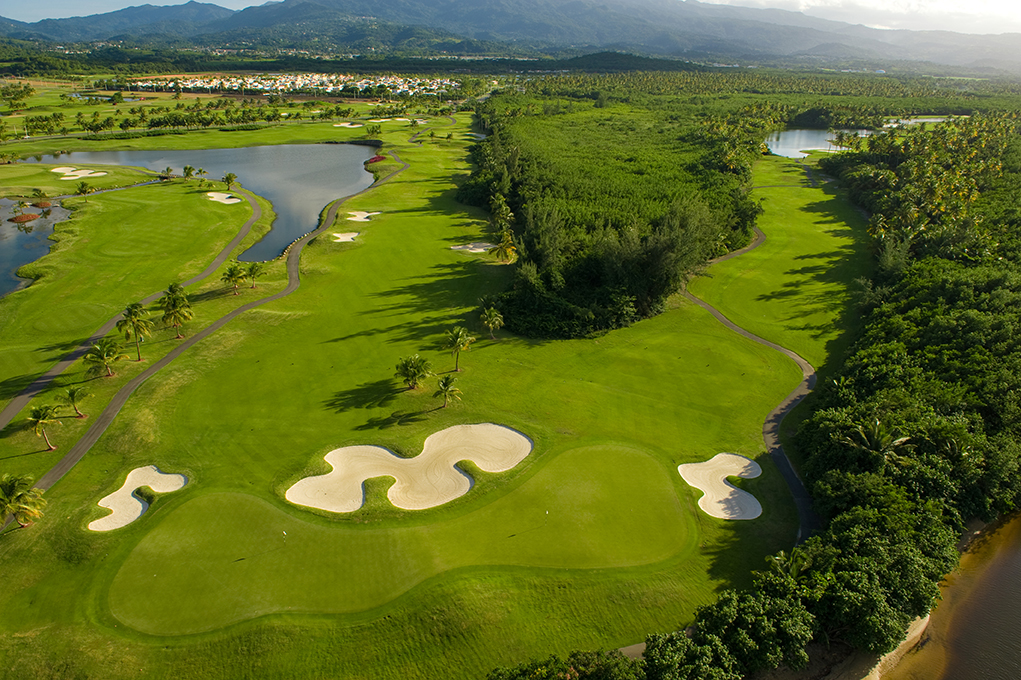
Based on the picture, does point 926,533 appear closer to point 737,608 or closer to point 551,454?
point 737,608

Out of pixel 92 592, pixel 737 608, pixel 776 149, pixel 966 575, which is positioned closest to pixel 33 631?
pixel 92 592

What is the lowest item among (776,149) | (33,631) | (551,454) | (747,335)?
(33,631)

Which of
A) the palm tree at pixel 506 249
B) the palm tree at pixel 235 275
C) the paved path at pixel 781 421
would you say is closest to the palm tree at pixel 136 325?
the palm tree at pixel 235 275

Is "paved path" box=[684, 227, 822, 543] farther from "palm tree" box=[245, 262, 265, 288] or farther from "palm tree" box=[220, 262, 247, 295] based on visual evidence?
"palm tree" box=[220, 262, 247, 295]

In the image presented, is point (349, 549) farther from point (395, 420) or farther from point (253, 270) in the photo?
point (253, 270)

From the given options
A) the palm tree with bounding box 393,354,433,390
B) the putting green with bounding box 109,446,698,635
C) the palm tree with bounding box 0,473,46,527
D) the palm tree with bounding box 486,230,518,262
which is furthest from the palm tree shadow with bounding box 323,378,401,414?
the palm tree with bounding box 486,230,518,262
